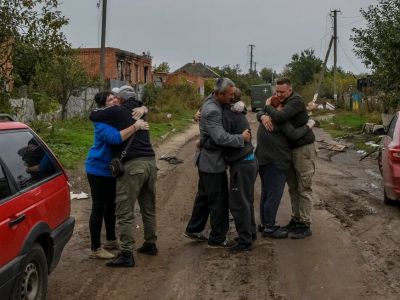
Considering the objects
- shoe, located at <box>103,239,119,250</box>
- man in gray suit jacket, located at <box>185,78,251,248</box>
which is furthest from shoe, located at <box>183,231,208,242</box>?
shoe, located at <box>103,239,119,250</box>

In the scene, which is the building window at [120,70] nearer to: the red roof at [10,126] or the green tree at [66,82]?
the green tree at [66,82]

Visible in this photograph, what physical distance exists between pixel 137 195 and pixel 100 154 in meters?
0.58

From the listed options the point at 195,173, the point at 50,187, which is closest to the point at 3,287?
the point at 50,187

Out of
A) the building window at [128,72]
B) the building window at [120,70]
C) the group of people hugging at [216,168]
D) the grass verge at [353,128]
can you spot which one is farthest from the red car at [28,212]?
the building window at [128,72]

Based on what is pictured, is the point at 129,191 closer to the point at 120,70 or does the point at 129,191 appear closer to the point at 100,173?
the point at 100,173

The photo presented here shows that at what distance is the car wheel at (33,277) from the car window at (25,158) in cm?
52

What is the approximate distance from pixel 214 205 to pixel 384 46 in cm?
1365

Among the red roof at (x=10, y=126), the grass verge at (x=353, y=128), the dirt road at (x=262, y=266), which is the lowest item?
the dirt road at (x=262, y=266)

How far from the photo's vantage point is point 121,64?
44375mm

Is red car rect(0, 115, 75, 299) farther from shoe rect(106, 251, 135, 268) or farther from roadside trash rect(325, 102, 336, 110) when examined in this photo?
roadside trash rect(325, 102, 336, 110)

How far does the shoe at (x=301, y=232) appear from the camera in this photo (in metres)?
7.18

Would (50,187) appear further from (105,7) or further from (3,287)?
(105,7)

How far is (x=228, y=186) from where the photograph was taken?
674cm

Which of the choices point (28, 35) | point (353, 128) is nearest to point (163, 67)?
point (353, 128)
